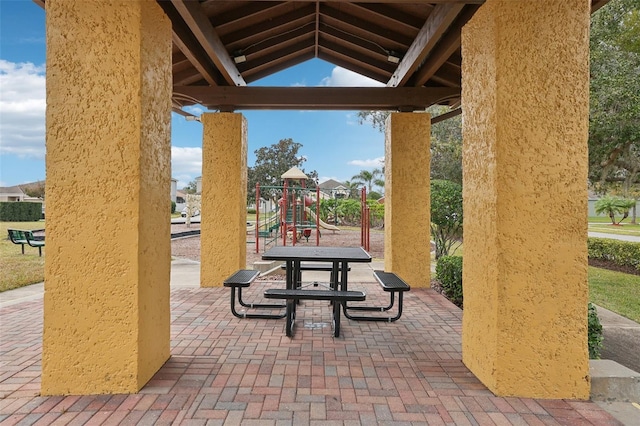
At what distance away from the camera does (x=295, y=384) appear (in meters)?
2.83

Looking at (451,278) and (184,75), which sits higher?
(184,75)

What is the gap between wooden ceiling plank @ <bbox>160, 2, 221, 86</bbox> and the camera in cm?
384

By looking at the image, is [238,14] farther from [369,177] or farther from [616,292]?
[369,177]

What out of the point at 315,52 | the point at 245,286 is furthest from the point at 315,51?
the point at 245,286

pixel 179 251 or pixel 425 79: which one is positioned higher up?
pixel 425 79

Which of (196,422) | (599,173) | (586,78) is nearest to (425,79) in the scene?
(586,78)

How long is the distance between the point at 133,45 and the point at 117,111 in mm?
510

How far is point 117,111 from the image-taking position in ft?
8.82

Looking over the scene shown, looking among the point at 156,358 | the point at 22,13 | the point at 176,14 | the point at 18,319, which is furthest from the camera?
the point at 18,319

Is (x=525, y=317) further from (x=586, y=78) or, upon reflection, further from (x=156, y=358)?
(x=156, y=358)

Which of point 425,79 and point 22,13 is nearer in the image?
point 22,13

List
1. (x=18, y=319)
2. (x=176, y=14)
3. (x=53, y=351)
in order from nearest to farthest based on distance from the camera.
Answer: (x=53, y=351), (x=176, y=14), (x=18, y=319)

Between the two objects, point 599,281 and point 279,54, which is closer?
point 279,54

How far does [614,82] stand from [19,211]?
3008 cm
